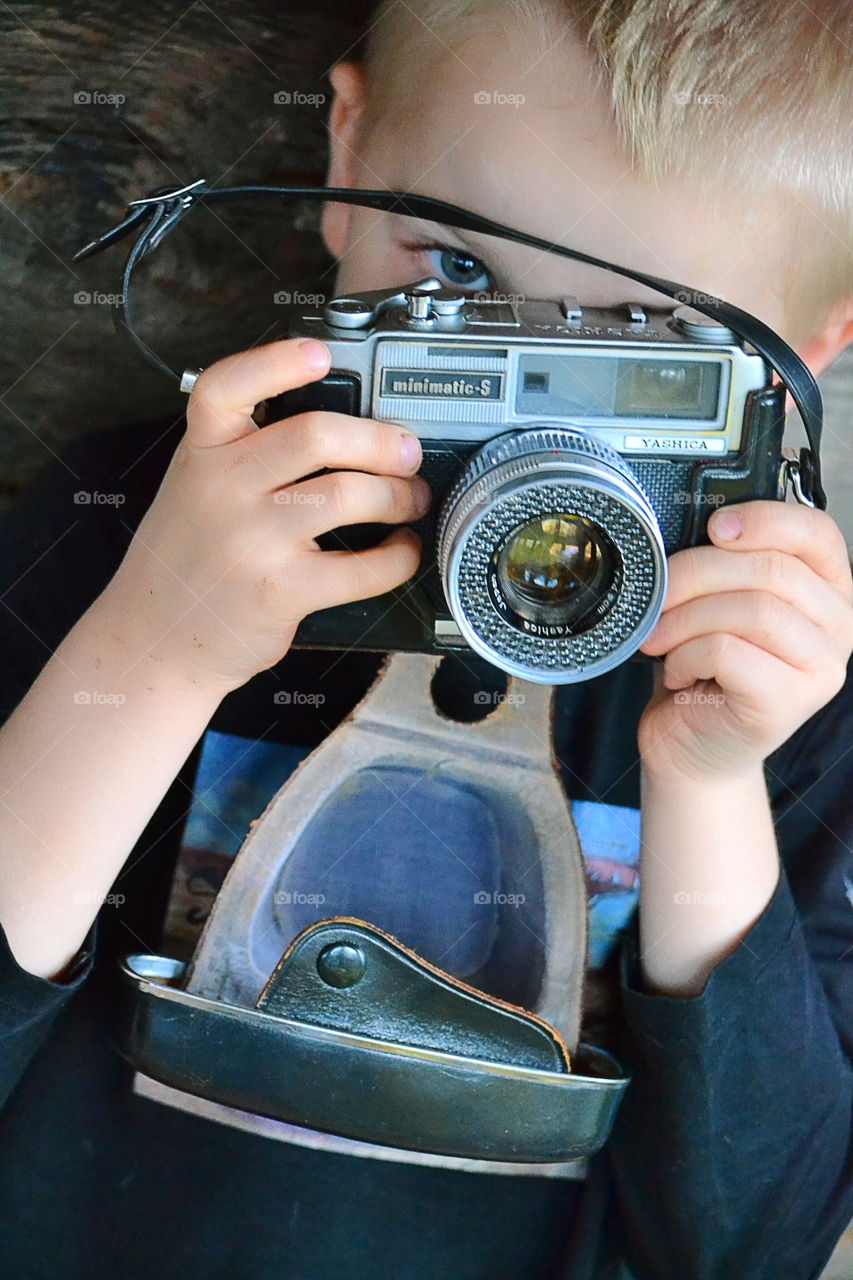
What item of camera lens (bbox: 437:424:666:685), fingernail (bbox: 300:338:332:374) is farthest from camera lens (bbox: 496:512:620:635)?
fingernail (bbox: 300:338:332:374)

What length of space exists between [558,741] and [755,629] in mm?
211

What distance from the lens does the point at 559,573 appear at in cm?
51

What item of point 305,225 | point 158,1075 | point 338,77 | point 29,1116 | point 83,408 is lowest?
point 29,1116

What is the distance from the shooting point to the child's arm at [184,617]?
19.4 inches

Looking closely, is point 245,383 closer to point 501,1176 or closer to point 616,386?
point 616,386

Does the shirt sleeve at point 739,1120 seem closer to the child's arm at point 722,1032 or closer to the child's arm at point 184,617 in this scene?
the child's arm at point 722,1032

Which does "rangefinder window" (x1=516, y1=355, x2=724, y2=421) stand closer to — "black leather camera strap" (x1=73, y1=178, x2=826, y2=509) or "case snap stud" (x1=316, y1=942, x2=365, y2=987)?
"black leather camera strap" (x1=73, y1=178, x2=826, y2=509)

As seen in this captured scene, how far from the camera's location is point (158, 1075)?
58cm

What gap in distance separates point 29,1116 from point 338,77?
0.64 metres

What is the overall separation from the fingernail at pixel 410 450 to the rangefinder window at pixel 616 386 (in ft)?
0.14

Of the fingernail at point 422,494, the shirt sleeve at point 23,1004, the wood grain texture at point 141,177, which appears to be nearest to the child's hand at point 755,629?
the fingernail at point 422,494

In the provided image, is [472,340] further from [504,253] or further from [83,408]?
[83,408]

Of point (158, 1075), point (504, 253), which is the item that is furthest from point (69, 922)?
point (504, 253)

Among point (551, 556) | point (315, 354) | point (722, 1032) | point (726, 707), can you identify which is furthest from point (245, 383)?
point (722, 1032)
